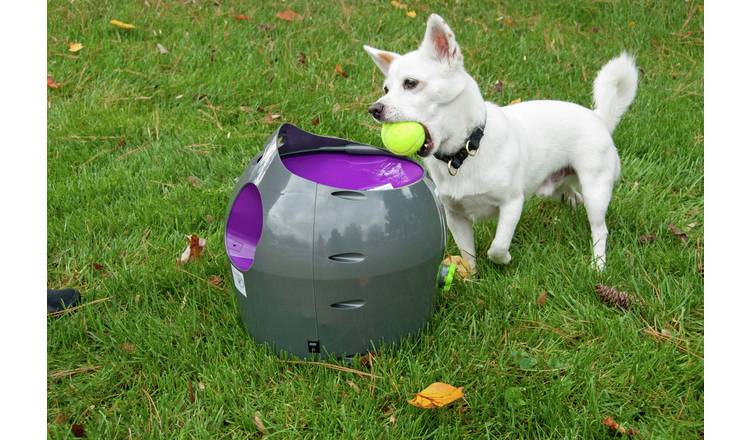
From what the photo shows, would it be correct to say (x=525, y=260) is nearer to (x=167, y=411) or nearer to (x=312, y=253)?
(x=312, y=253)

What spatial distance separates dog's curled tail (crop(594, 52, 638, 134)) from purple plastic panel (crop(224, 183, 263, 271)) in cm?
188

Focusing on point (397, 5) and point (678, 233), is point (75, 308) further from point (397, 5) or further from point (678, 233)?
point (397, 5)

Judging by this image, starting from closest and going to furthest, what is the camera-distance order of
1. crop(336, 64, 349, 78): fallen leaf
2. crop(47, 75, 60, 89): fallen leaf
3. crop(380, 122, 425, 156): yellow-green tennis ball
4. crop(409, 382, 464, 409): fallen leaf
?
1. crop(409, 382, 464, 409): fallen leaf
2. crop(380, 122, 425, 156): yellow-green tennis ball
3. crop(47, 75, 60, 89): fallen leaf
4. crop(336, 64, 349, 78): fallen leaf

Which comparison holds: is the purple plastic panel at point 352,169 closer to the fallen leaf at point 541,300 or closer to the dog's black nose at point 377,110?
the dog's black nose at point 377,110

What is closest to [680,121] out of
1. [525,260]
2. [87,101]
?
[525,260]

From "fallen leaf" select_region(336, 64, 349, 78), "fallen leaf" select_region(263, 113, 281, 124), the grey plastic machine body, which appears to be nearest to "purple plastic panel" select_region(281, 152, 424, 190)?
the grey plastic machine body

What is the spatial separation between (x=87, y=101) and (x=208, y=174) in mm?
1348

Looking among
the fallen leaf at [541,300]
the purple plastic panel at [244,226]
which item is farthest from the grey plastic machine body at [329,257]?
the fallen leaf at [541,300]

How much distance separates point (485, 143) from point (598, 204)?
670 millimetres

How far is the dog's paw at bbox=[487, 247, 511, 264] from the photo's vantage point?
111 inches

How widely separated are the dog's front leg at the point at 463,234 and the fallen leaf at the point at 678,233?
0.96 metres

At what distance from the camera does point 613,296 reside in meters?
2.60

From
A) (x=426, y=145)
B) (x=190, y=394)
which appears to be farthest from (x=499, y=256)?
(x=190, y=394)

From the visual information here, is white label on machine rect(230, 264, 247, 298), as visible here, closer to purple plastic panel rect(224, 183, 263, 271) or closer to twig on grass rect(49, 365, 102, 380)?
purple plastic panel rect(224, 183, 263, 271)
